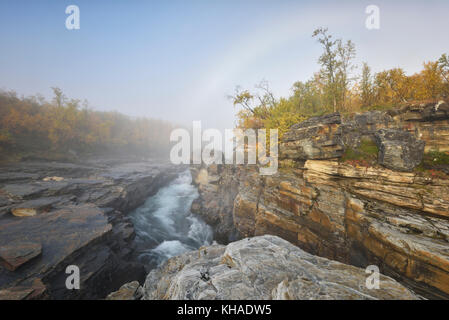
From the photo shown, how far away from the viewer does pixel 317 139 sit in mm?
8797

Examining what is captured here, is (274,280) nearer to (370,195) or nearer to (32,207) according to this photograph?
(370,195)

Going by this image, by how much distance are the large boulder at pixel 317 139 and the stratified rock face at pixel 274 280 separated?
5.83 meters

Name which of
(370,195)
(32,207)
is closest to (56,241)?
(32,207)

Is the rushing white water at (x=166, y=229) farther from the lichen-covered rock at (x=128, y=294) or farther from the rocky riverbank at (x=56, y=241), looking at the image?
the lichen-covered rock at (x=128, y=294)

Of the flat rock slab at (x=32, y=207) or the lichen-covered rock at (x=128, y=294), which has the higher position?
the flat rock slab at (x=32, y=207)

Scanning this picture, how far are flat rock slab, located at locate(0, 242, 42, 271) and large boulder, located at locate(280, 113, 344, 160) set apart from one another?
16.4 meters

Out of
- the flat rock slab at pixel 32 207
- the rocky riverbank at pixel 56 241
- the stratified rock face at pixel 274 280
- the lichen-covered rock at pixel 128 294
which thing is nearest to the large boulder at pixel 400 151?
the stratified rock face at pixel 274 280

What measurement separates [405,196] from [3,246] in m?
20.5

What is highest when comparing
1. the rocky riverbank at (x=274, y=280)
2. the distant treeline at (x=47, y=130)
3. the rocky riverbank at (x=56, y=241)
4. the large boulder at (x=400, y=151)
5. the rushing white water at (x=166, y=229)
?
the distant treeline at (x=47, y=130)

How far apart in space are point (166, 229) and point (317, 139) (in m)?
18.6

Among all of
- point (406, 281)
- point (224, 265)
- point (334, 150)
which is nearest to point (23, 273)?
point (224, 265)

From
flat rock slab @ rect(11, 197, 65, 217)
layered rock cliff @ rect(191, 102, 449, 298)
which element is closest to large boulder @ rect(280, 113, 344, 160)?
layered rock cliff @ rect(191, 102, 449, 298)

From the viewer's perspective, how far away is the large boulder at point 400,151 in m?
6.47
